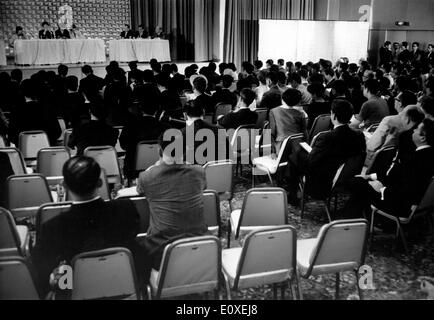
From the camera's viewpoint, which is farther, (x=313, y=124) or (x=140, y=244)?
(x=313, y=124)

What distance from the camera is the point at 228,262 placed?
9.72ft

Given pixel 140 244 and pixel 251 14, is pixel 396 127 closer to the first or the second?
pixel 140 244

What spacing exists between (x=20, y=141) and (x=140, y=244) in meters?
2.65

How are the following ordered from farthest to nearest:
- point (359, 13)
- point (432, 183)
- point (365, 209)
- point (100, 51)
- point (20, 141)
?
point (359, 13)
point (100, 51)
point (20, 141)
point (365, 209)
point (432, 183)

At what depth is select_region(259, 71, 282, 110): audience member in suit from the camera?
6502 mm

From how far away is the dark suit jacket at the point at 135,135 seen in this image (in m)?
4.84

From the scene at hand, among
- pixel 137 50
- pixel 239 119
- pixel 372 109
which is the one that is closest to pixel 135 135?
pixel 239 119

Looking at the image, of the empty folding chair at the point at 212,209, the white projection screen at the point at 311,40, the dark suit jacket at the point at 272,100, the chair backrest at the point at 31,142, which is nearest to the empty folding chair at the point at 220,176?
the empty folding chair at the point at 212,209

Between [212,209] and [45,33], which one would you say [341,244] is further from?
[45,33]

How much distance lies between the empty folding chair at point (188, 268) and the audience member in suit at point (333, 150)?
79.6 inches

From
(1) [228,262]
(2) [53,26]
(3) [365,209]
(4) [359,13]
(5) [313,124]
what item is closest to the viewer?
(1) [228,262]

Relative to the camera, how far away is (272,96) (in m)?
6.62

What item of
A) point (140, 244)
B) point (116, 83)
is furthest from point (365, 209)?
point (116, 83)

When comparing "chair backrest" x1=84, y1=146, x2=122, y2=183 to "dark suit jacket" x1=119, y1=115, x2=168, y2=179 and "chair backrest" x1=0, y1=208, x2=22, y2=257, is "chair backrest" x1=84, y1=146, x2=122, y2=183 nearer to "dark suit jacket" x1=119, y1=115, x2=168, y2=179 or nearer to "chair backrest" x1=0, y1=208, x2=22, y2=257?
"dark suit jacket" x1=119, y1=115, x2=168, y2=179
